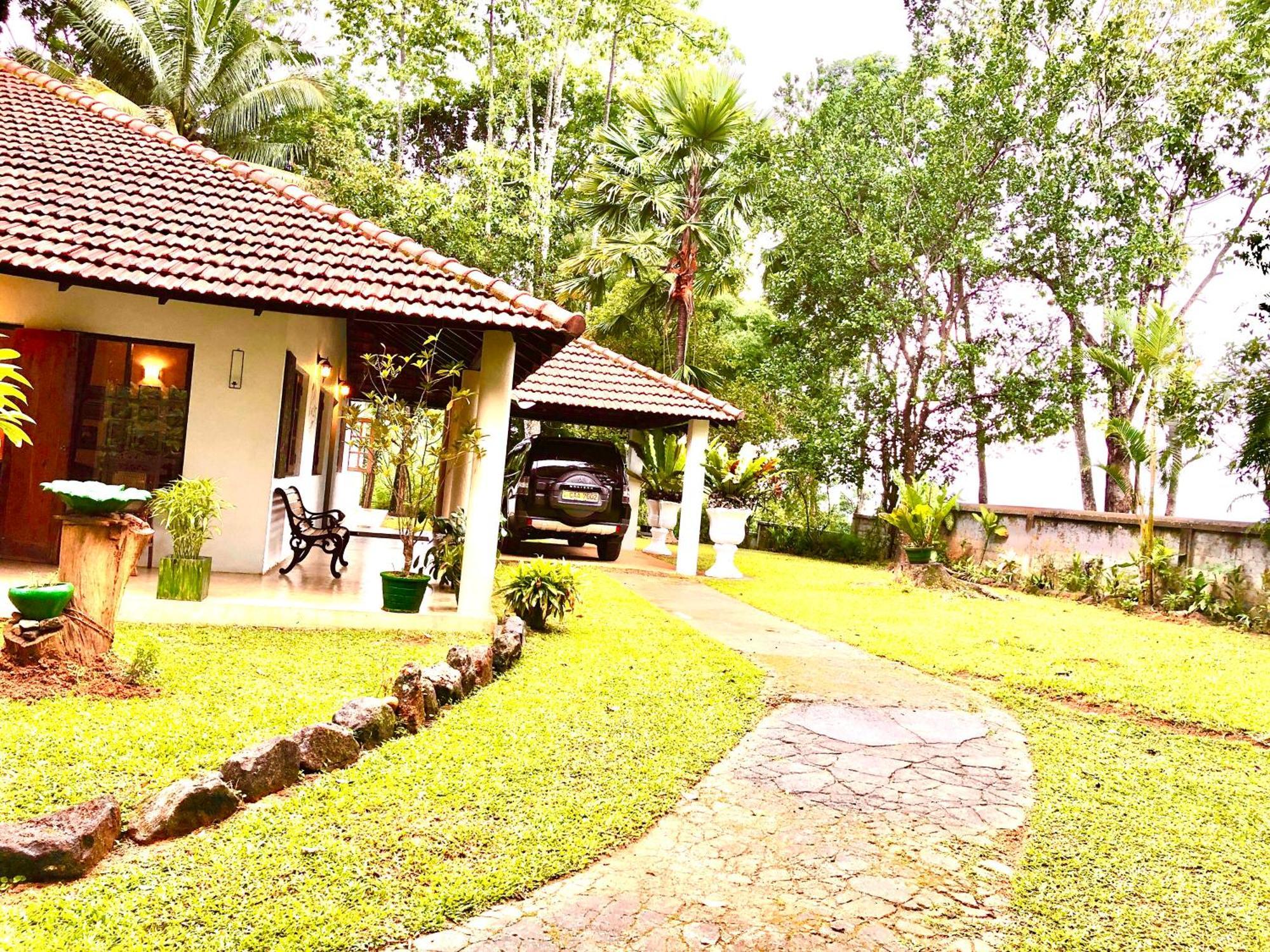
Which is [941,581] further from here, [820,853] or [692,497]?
[820,853]

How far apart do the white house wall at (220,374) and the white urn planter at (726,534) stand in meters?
8.57

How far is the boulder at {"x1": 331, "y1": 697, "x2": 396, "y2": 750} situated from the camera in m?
4.77

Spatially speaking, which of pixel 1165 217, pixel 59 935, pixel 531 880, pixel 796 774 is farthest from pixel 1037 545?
pixel 59 935

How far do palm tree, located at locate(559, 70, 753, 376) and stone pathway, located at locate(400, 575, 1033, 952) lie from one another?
45.6 ft

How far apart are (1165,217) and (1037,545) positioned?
9442 mm

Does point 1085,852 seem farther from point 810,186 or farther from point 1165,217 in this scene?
point 1165,217

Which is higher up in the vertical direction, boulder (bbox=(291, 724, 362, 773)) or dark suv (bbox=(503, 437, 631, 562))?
dark suv (bbox=(503, 437, 631, 562))

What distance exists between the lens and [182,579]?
25.7 ft

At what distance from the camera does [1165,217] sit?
2169 cm

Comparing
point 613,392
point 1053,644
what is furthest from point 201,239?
point 1053,644

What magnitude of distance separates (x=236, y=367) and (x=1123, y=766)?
8.30 m

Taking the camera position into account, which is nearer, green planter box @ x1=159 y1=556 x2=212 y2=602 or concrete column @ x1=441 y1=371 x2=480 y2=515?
green planter box @ x1=159 y1=556 x2=212 y2=602

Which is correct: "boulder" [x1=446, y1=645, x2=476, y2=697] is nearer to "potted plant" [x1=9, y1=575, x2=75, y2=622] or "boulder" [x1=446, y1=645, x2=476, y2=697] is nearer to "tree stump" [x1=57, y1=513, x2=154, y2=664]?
"tree stump" [x1=57, y1=513, x2=154, y2=664]

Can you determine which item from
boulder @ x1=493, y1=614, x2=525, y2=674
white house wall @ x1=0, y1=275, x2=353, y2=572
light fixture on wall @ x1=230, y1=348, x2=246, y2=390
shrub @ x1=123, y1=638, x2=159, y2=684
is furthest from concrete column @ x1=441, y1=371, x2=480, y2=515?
shrub @ x1=123, y1=638, x2=159, y2=684
